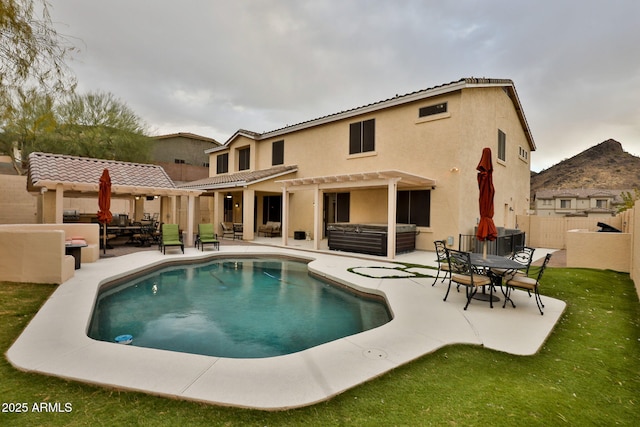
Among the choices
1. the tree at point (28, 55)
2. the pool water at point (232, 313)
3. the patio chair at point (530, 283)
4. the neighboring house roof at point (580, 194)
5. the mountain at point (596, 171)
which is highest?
the mountain at point (596, 171)

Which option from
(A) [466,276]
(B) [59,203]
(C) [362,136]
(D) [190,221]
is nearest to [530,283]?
(A) [466,276]

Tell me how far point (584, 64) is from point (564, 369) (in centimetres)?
2189

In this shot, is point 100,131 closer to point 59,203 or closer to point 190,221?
point 59,203

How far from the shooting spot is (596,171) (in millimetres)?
73250

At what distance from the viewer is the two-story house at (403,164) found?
1302 cm

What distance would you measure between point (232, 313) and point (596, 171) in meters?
96.0

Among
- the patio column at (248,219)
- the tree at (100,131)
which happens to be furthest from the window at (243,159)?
the tree at (100,131)

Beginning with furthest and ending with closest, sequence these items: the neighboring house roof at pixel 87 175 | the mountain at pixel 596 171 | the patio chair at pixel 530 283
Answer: the mountain at pixel 596 171 → the neighboring house roof at pixel 87 175 → the patio chair at pixel 530 283

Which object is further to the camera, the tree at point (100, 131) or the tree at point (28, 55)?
the tree at point (100, 131)

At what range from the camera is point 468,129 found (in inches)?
518

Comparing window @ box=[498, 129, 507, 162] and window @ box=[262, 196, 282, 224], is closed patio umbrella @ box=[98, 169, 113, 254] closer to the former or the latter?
window @ box=[262, 196, 282, 224]

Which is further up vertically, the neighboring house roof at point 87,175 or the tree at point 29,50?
the tree at point 29,50

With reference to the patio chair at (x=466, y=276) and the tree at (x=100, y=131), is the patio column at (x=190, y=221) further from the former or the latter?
the tree at (x=100, y=131)

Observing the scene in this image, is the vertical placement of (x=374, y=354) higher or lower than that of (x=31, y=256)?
lower
